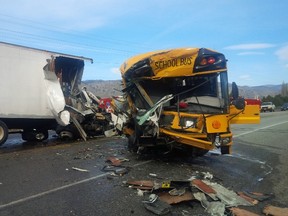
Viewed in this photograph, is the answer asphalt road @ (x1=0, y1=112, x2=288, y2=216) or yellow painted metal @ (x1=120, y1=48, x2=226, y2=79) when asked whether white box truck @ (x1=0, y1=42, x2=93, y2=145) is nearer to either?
asphalt road @ (x1=0, y1=112, x2=288, y2=216)

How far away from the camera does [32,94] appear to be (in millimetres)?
11250

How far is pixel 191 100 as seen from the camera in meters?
7.95

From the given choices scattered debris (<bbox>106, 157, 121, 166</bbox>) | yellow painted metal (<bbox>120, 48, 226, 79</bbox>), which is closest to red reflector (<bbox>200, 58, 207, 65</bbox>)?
yellow painted metal (<bbox>120, 48, 226, 79</bbox>)

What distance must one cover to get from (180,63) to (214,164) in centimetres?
257

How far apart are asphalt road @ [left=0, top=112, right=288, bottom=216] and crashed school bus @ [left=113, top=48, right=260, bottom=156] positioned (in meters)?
0.67

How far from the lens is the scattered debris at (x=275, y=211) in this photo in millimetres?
4848

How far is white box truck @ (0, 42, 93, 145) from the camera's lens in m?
10.6

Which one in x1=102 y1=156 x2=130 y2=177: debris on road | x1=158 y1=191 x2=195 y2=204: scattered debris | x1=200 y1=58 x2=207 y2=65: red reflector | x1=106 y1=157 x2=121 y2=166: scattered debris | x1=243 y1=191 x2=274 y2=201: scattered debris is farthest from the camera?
x1=106 y1=157 x2=121 y2=166: scattered debris

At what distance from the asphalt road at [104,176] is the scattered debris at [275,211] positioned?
0.10 m

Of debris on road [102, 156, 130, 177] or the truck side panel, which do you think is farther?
the truck side panel

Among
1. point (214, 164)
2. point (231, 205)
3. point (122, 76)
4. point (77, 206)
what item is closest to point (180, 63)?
point (122, 76)

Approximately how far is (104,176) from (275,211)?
10.3 ft

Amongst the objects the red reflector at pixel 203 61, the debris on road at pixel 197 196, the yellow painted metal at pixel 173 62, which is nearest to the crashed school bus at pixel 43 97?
the yellow painted metal at pixel 173 62

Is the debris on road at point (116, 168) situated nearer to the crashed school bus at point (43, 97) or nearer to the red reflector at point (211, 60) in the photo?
the red reflector at point (211, 60)
